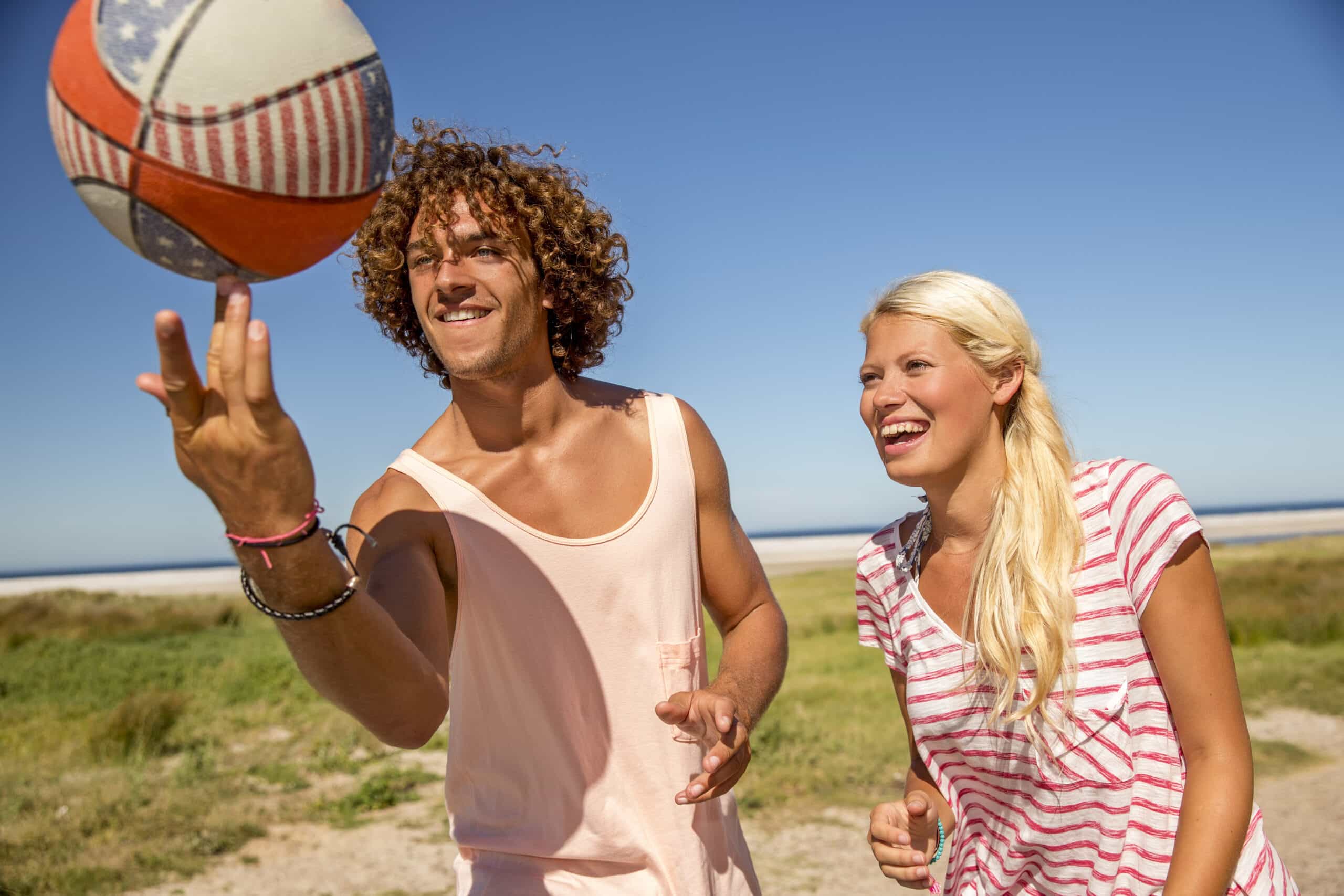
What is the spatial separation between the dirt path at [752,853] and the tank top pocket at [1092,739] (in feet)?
14.9

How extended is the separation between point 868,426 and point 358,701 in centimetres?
162

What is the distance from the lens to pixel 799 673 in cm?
1361

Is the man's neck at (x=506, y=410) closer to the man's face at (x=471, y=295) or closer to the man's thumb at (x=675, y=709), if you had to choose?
the man's face at (x=471, y=295)

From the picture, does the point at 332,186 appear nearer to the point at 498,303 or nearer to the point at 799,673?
the point at 498,303

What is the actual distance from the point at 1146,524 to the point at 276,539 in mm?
2002

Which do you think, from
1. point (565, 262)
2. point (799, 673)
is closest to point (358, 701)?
point (565, 262)

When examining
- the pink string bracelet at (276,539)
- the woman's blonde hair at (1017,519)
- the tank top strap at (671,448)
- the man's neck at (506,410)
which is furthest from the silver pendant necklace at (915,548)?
the pink string bracelet at (276,539)

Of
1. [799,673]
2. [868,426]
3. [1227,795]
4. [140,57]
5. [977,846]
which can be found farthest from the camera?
[799,673]

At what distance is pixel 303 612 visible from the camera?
6.40 feet

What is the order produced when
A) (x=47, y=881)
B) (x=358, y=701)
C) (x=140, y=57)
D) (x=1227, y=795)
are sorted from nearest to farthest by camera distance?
(x=140, y=57)
(x=358, y=701)
(x=1227, y=795)
(x=47, y=881)

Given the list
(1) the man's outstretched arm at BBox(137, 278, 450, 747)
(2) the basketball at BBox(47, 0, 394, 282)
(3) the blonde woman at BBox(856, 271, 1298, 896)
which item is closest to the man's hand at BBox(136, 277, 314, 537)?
(1) the man's outstretched arm at BBox(137, 278, 450, 747)

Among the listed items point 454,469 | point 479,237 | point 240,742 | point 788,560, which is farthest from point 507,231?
point 788,560

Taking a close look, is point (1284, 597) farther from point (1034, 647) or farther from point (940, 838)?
point (1034, 647)

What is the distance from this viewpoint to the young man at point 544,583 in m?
2.85
